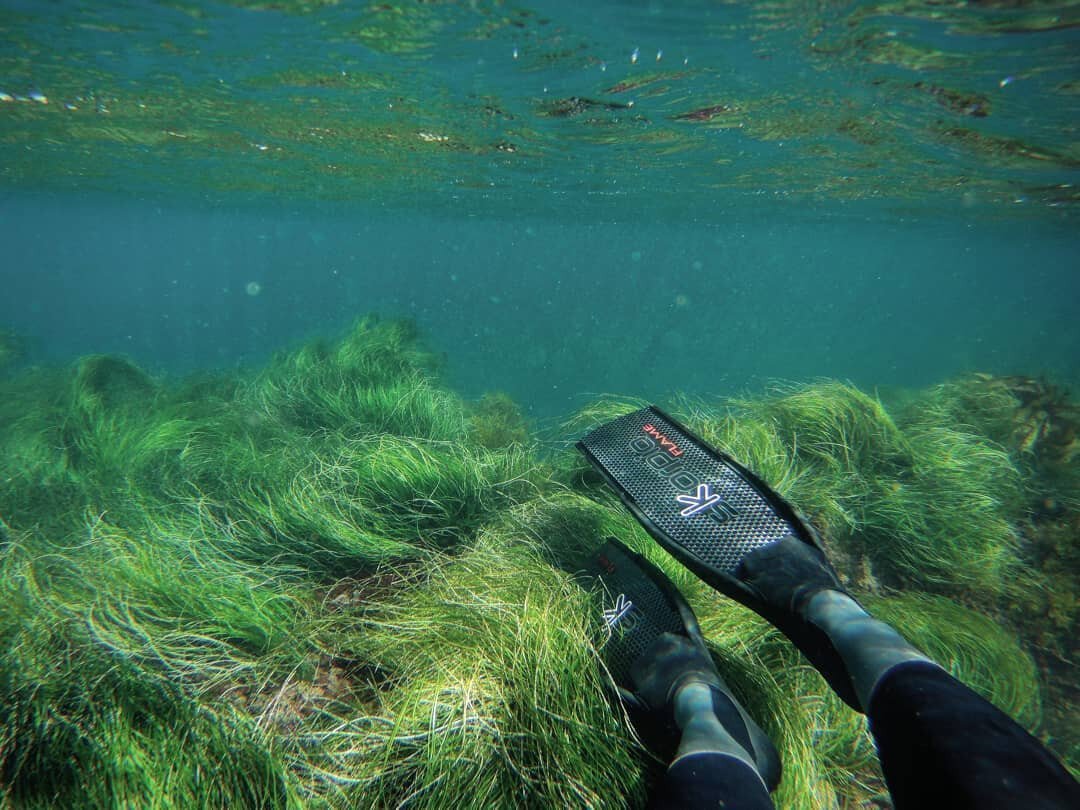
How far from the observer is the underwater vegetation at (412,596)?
167cm

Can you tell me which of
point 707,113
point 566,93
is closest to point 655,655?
point 566,93

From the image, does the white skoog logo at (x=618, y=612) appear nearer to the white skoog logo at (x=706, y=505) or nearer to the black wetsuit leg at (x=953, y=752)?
the white skoog logo at (x=706, y=505)

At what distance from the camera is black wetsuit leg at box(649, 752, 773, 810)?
146 centimetres

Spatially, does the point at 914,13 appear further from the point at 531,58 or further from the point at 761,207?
the point at 761,207

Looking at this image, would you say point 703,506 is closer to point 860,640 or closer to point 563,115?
point 860,640

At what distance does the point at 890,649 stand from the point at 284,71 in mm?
12113

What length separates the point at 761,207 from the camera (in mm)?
22531

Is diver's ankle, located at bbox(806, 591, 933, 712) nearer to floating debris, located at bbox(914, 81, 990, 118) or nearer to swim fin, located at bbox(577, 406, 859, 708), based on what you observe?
swim fin, located at bbox(577, 406, 859, 708)

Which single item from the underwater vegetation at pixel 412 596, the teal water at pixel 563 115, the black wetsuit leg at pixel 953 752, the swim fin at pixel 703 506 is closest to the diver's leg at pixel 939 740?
the black wetsuit leg at pixel 953 752

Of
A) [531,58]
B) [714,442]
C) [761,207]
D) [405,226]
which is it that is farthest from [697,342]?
[714,442]

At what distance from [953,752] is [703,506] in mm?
1576

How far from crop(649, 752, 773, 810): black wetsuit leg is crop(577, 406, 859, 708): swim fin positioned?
65cm

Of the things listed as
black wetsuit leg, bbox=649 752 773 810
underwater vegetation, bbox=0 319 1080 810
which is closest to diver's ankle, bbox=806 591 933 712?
underwater vegetation, bbox=0 319 1080 810

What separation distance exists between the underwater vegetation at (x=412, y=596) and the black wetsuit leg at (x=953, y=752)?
1.99ft
